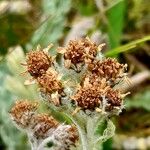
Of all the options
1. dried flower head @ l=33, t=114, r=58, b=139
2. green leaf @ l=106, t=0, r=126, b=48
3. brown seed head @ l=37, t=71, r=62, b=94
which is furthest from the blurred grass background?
brown seed head @ l=37, t=71, r=62, b=94

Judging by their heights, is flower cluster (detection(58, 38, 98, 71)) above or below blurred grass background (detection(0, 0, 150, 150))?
below

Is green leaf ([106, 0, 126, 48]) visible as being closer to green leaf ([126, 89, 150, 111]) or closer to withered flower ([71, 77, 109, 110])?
green leaf ([126, 89, 150, 111])

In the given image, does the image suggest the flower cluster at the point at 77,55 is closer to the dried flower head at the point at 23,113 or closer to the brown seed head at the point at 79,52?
the brown seed head at the point at 79,52

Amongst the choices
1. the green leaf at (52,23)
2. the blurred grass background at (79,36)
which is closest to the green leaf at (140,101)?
the blurred grass background at (79,36)

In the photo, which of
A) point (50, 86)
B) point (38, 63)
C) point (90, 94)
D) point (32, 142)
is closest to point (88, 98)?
point (90, 94)

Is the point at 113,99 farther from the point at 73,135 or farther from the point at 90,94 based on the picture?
the point at 73,135

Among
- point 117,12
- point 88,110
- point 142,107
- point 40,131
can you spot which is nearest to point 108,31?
point 117,12
